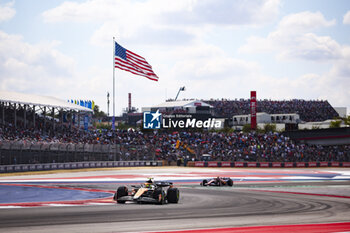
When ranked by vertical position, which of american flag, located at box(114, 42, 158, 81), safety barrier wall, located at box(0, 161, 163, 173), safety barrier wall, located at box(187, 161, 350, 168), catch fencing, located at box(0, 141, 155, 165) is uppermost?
american flag, located at box(114, 42, 158, 81)

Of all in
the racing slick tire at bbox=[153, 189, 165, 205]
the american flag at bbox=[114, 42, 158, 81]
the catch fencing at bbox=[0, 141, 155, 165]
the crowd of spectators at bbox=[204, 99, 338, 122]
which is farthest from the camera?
the crowd of spectators at bbox=[204, 99, 338, 122]

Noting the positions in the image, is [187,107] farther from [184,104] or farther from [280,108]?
[280,108]

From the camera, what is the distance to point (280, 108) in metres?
110

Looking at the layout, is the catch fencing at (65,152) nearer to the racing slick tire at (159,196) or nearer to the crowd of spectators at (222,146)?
the crowd of spectators at (222,146)

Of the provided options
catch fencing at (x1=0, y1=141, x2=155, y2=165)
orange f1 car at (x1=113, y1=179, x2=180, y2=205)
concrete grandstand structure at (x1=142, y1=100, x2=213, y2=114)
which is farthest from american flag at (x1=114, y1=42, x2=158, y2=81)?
concrete grandstand structure at (x1=142, y1=100, x2=213, y2=114)

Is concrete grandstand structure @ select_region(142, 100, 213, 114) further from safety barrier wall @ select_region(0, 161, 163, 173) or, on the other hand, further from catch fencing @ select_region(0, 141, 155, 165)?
catch fencing @ select_region(0, 141, 155, 165)

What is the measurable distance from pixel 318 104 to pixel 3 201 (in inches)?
4150

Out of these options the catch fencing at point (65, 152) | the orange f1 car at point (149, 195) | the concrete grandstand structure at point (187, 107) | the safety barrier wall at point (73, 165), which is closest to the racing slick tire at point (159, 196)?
the orange f1 car at point (149, 195)

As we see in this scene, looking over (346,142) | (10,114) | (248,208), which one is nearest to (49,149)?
(10,114)

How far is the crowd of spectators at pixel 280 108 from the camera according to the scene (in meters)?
108

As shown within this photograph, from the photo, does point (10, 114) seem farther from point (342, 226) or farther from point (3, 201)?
point (342, 226)

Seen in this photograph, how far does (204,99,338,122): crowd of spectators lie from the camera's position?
107812mm

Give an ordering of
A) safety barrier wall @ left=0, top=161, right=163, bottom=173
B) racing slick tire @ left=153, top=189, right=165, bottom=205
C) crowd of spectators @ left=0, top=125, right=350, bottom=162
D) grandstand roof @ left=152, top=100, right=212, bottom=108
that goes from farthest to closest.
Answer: grandstand roof @ left=152, top=100, right=212, bottom=108 → crowd of spectators @ left=0, top=125, right=350, bottom=162 → safety barrier wall @ left=0, top=161, right=163, bottom=173 → racing slick tire @ left=153, top=189, right=165, bottom=205

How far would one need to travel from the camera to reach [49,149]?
1582 inches
